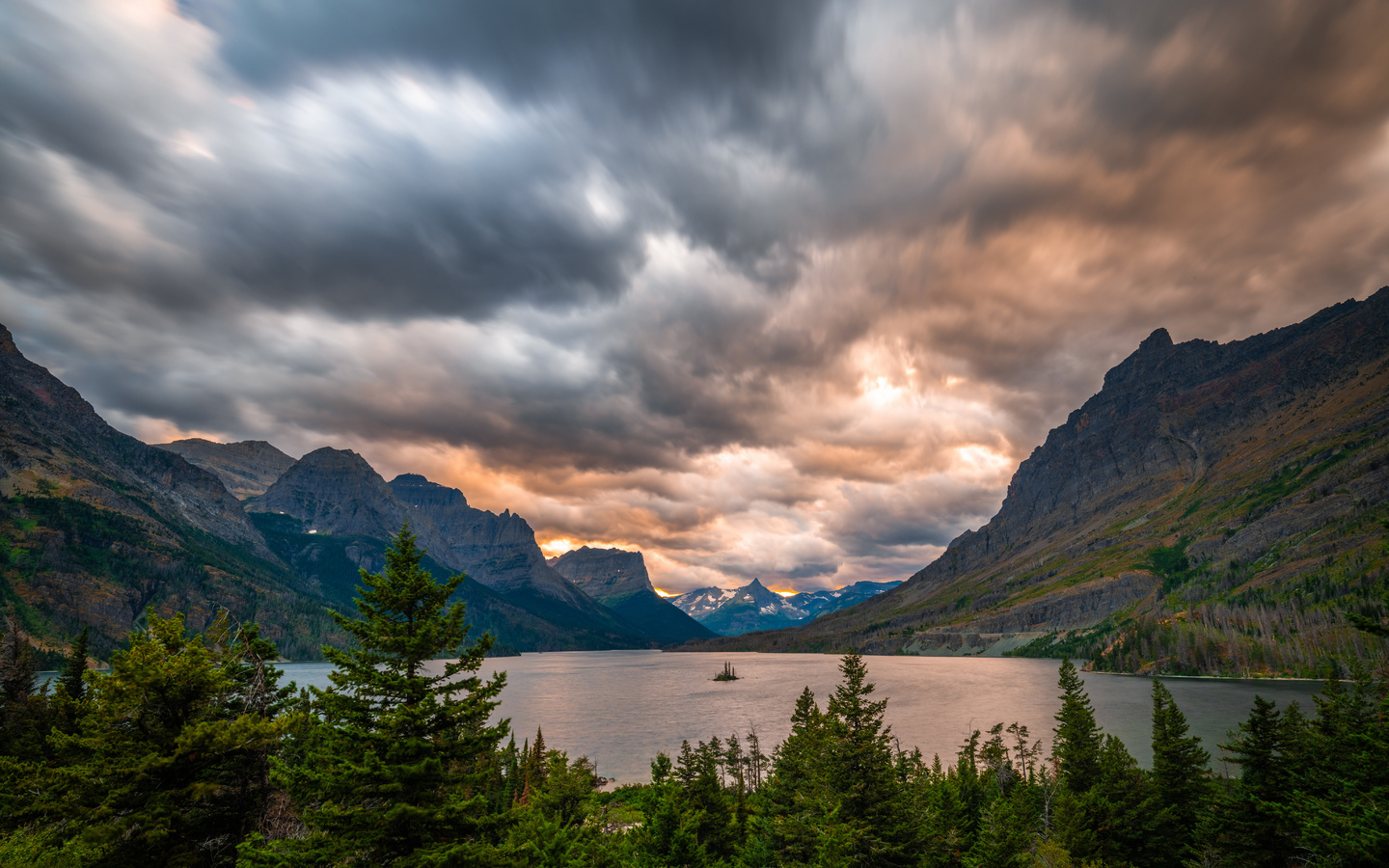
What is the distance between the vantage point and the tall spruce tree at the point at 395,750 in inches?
627

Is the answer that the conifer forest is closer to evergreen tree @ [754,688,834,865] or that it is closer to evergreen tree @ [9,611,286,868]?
evergreen tree @ [9,611,286,868]

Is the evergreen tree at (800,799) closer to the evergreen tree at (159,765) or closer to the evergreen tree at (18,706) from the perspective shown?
the evergreen tree at (159,765)

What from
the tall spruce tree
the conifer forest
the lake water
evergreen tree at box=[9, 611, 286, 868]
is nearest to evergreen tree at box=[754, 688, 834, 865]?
the conifer forest

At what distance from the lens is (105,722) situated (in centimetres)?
1853

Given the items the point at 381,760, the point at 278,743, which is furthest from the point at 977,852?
the point at 278,743

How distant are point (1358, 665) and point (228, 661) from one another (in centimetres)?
6185

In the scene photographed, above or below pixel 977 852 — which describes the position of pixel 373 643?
above

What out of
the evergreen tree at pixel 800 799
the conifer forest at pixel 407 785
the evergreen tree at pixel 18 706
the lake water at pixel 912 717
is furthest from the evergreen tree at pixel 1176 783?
the evergreen tree at pixel 18 706

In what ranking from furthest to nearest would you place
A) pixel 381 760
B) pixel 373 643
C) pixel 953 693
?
pixel 953 693 < pixel 373 643 < pixel 381 760

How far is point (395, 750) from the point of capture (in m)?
16.6

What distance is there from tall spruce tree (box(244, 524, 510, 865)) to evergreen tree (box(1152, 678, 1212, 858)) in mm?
50478

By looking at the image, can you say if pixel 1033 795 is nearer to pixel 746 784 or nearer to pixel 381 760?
pixel 746 784

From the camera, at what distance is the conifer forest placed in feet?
55.1

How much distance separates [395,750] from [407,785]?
1272mm
